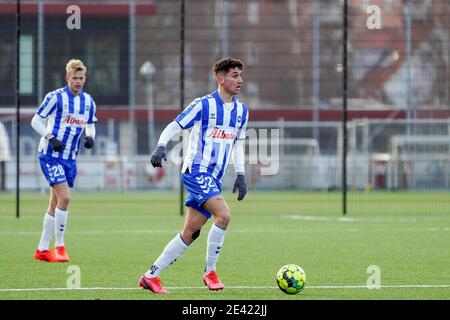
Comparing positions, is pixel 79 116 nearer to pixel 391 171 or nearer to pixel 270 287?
pixel 270 287

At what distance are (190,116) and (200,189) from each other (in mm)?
675

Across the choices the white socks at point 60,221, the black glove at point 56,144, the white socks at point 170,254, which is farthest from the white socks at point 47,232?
the white socks at point 170,254

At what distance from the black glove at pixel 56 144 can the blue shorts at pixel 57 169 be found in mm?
456

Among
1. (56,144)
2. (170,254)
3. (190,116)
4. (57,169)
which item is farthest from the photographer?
(57,169)

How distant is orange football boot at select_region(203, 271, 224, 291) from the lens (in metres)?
10.2

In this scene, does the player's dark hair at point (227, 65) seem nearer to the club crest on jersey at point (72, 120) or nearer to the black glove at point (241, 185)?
the black glove at point (241, 185)

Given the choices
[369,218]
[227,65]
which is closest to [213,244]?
[227,65]

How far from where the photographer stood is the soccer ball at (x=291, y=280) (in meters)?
9.84

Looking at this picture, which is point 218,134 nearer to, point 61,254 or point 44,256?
point 61,254

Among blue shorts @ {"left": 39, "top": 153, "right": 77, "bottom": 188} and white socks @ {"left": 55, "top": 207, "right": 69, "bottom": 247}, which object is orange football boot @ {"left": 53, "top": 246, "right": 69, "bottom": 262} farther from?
blue shorts @ {"left": 39, "top": 153, "right": 77, "bottom": 188}

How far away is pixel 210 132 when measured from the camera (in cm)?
1041

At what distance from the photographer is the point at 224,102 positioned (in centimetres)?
1048

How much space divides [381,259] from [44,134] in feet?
14.2
